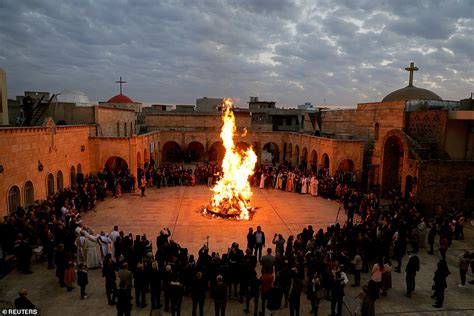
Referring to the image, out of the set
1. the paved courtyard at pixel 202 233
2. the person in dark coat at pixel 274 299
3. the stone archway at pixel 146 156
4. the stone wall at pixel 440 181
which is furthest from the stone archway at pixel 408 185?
the stone archway at pixel 146 156

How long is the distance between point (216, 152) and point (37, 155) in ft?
85.4

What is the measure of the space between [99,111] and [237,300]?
69.0 ft

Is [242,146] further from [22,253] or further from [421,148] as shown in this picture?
[22,253]

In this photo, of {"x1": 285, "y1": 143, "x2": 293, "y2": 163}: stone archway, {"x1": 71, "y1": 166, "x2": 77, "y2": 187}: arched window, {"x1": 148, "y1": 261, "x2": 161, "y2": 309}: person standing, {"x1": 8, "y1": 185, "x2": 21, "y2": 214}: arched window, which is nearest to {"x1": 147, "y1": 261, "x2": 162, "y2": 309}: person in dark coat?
{"x1": 148, "y1": 261, "x2": 161, "y2": 309}: person standing

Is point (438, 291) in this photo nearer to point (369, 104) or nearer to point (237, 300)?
point (237, 300)

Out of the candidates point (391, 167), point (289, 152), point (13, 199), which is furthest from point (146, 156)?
point (391, 167)

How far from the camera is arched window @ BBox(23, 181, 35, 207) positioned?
51.6 ft

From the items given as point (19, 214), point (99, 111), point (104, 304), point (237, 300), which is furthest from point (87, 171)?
point (237, 300)

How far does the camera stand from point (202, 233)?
15.5 metres

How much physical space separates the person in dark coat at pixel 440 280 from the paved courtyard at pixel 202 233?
25 centimetres

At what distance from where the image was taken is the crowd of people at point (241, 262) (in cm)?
885

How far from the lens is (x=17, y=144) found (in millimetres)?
14977

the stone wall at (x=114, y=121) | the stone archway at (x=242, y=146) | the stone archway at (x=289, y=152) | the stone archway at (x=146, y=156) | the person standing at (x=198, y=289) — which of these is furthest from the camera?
the stone archway at (x=242, y=146)

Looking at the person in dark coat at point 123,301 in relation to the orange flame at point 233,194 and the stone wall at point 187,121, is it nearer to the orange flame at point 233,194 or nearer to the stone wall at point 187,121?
the orange flame at point 233,194
